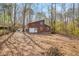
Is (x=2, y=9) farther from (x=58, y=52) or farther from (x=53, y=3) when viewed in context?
→ (x=58, y=52)

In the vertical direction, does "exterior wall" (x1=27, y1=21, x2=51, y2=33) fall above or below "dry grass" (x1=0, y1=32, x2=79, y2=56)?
above

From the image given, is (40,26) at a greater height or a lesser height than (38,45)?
greater

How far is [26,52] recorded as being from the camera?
5.34 ft

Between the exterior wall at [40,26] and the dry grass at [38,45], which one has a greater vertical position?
the exterior wall at [40,26]

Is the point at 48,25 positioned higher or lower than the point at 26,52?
higher

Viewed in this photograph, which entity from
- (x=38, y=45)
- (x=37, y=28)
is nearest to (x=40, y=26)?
(x=37, y=28)

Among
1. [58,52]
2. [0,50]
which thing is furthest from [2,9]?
[58,52]

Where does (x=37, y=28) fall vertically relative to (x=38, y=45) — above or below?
above

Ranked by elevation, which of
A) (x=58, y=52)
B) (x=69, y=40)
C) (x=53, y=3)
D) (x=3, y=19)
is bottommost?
(x=58, y=52)

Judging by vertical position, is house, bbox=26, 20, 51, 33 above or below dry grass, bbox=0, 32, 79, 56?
above

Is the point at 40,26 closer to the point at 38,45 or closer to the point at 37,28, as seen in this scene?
the point at 37,28

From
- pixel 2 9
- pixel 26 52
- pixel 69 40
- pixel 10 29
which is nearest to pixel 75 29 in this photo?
pixel 69 40

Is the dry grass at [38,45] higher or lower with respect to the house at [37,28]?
lower

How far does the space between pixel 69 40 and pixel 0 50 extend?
A: 25.9 inches
